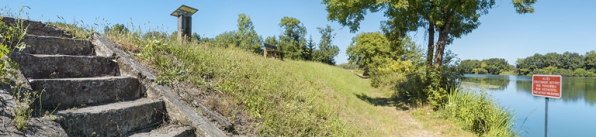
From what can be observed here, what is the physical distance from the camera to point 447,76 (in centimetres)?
758

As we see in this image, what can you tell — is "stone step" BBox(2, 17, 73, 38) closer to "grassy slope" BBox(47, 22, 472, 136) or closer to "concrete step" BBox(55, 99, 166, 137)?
"grassy slope" BBox(47, 22, 472, 136)

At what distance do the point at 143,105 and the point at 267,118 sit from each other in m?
1.40

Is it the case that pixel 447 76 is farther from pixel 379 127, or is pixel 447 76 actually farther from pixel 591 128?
pixel 591 128

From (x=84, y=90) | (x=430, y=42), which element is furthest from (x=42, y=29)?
(x=430, y=42)

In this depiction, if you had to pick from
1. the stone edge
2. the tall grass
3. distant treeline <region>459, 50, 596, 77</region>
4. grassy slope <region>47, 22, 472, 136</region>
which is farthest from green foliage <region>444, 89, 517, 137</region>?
distant treeline <region>459, 50, 596, 77</region>

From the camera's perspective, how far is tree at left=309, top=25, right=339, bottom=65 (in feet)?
110

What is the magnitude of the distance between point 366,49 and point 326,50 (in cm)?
817

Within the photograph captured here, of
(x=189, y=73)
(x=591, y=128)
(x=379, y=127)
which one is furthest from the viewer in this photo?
(x=591, y=128)

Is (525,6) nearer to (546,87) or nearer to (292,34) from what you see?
(546,87)

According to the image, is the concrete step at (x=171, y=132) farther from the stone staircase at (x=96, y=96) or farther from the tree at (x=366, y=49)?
the tree at (x=366, y=49)

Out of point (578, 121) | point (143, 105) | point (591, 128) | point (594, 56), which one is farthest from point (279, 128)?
point (594, 56)

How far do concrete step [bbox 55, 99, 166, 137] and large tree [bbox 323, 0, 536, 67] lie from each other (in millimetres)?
6015

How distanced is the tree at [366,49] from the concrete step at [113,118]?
2400 centimetres

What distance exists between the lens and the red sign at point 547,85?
4852mm
